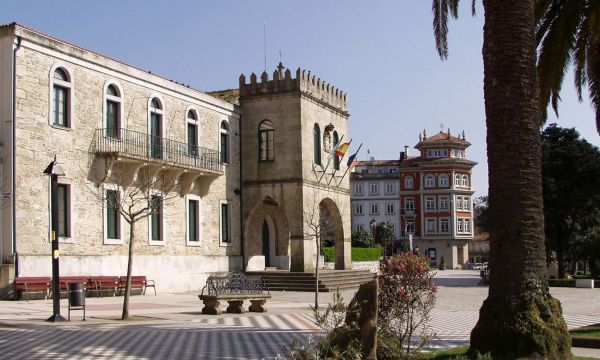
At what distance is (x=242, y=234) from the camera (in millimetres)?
36094

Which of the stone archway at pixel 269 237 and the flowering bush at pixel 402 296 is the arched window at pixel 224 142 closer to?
the stone archway at pixel 269 237

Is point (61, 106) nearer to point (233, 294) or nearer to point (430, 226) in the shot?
point (233, 294)

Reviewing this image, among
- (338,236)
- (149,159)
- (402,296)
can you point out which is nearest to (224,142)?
(149,159)

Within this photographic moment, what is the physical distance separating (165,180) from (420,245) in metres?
70.1

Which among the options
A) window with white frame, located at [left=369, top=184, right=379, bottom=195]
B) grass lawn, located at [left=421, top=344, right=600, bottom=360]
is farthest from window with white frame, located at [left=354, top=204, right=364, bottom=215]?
grass lawn, located at [left=421, top=344, right=600, bottom=360]

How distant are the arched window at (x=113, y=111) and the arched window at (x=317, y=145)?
1229 cm

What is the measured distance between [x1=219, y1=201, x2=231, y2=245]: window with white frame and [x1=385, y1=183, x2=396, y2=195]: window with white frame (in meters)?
68.5

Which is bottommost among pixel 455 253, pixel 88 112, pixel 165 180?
pixel 455 253

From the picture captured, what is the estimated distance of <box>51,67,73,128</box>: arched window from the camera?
24.6 metres

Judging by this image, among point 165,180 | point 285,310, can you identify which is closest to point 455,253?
point 165,180

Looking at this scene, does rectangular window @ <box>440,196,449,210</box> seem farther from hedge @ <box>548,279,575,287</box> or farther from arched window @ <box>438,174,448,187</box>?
hedge @ <box>548,279,575,287</box>

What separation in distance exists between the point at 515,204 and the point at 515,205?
0.01 metres

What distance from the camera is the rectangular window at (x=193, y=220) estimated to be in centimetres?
3228

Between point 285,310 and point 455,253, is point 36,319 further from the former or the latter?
point 455,253
